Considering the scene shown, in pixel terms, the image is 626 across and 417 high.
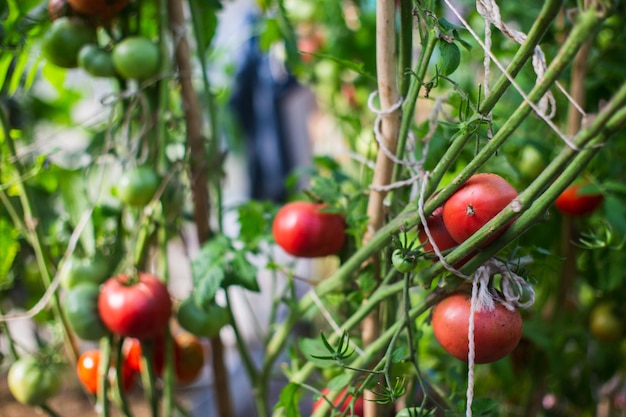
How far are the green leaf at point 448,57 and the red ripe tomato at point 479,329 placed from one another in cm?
18

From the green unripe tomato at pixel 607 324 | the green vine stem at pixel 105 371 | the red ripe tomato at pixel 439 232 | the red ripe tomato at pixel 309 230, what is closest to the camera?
the red ripe tomato at pixel 439 232

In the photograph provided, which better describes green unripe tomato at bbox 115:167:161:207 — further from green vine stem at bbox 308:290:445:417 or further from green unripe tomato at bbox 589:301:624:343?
green unripe tomato at bbox 589:301:624:343

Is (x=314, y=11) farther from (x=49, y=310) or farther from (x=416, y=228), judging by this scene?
(x=416, y=228)

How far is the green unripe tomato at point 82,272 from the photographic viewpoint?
0.72 metres

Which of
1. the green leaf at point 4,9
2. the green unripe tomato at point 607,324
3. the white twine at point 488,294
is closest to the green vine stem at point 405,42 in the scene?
the white twine at point 488,294

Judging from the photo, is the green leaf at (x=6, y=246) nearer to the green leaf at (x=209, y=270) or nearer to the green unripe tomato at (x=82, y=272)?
the green unripe tomato at (x=82, y=272)

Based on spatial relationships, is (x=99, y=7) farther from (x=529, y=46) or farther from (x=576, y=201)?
(x=576, y=201)

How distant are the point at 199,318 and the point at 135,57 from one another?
0.34 metres

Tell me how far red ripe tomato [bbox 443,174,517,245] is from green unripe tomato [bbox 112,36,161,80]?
0.45 meters

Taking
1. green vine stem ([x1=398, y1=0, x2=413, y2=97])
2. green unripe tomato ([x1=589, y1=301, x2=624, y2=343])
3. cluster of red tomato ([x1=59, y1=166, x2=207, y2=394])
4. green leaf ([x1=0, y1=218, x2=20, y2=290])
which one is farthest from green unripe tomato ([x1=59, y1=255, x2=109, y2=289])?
green unripe tomato ([x1=589, y1=301, x2=624, y2=343])

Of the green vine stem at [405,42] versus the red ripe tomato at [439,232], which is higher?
the green vine stem at [405,42]

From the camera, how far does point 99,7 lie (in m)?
0.68

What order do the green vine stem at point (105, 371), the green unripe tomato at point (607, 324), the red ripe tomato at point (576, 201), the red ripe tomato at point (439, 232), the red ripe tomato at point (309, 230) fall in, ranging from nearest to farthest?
the red ripe tomato at point (439, 232)
the red ripe tomato at point (309, 230)
the green vine stem at point (105, 371)
the red ripe tomato at point (576, 201)
the green unripe tomato at point (607, 324)

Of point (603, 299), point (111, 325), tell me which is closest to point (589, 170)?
point (603, 299)
